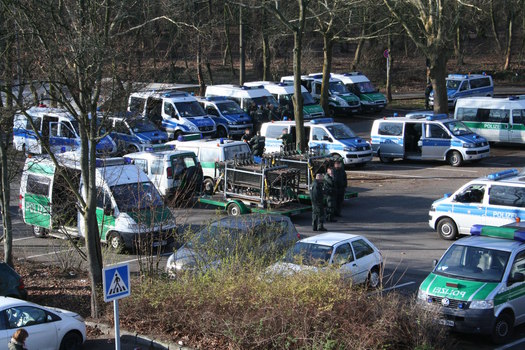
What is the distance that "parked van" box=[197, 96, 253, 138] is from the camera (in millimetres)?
32250

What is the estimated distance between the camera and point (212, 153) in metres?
22.6

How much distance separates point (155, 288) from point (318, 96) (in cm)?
2990

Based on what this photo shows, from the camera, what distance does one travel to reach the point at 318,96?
4006 centimetres

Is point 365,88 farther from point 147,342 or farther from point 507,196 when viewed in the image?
point 147,342

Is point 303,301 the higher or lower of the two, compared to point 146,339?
higher

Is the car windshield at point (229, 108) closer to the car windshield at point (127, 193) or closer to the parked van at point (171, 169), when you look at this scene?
the parked van at point (171, 169)

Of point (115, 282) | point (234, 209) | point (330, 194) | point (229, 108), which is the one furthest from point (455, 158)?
point (115, 282)

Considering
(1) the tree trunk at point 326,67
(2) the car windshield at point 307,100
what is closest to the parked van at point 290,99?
(2) the car windshield at point 307,100

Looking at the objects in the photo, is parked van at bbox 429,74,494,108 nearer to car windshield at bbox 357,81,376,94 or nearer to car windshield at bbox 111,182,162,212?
car windshield at bbox 357,81,376,94

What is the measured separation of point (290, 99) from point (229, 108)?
436 cm

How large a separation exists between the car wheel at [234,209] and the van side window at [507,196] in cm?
677

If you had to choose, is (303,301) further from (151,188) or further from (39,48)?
(151,188)

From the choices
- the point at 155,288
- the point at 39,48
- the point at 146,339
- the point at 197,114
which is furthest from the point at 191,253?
the point at 197,114

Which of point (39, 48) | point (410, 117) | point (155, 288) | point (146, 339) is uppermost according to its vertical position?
point (39, 48)
